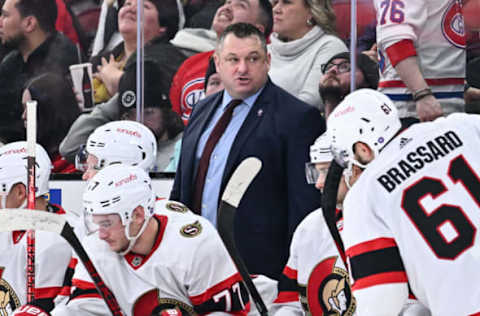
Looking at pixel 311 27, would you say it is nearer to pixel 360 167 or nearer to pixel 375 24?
pixel 375 24

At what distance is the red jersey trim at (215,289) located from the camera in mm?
2896

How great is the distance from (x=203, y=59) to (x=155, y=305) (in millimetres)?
1619

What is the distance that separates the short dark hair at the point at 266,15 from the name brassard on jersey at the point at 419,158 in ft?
7.28

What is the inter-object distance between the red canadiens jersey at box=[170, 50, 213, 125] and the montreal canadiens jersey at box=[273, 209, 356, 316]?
4.51 feet

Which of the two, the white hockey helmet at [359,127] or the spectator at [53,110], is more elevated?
the white hockey helmet at [359,127]

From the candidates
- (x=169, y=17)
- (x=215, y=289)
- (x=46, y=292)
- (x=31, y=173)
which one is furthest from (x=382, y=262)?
(x=169, y=17)

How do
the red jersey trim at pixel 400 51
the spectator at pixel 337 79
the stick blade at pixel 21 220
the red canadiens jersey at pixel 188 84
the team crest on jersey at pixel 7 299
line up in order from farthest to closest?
the red canadiens jersey at pixel 188 84 < the spectator at pixel 337 79 < the red jersey trim at pixel 400 51 < the team crest on jersey at pixel 7 299 < the stick blade at pixel 21 220

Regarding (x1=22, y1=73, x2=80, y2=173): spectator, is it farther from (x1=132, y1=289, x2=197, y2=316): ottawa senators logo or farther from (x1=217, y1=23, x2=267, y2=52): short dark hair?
(x1=132, y1=289, x2=197, y2=316): ottawa senators logo

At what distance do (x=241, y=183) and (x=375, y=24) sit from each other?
1309 mm

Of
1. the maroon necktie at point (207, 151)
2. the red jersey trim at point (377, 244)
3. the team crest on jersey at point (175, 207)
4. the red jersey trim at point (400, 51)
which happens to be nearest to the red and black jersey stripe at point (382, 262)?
the red jersey trim at point (377, 244)

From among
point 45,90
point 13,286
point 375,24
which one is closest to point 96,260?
point 13,286

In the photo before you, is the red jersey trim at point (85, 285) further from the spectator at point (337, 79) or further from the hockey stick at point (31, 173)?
the spectator at point (337, 79)

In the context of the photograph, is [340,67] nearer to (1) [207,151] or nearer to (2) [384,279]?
(1) [207,151]

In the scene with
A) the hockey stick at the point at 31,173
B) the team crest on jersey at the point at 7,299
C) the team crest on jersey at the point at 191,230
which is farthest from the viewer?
the team crest on jersey at the point at 7,299
